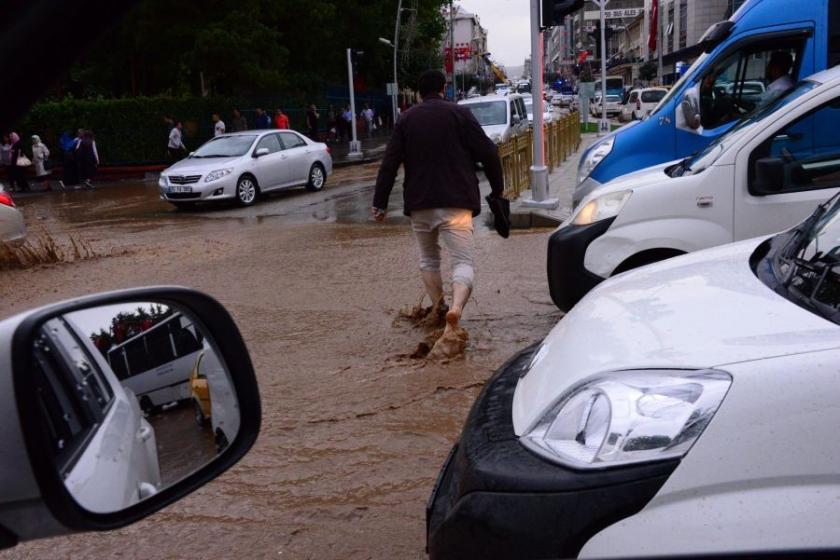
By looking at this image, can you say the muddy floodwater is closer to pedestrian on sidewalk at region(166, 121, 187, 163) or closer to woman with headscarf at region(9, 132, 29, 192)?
woman with headscarf at region(9, 132, 29, 192)

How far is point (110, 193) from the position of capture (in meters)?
23.2

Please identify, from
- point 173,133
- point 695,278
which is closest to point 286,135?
point 173,133

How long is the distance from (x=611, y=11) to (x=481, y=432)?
118825 millimetres

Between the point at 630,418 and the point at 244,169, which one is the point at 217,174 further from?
the point at 630,418

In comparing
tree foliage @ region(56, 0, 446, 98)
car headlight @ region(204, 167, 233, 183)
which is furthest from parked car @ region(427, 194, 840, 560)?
tree foliage @ region(56, 0, 446, 98)

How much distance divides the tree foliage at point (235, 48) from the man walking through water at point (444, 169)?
16.3 meters

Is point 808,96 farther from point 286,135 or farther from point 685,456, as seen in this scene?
point 286,135

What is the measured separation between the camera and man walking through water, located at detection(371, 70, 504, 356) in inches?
238

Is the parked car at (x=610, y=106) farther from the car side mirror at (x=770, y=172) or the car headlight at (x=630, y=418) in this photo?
the car headlight at (x=630, y=418)

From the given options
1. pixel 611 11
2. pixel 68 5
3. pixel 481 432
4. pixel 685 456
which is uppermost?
pixel 611 11

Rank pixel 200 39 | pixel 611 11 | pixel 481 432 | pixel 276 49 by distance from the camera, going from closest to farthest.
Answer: pixel 481 432
pixel 200 39
pixel 276 49
pixel 611 11

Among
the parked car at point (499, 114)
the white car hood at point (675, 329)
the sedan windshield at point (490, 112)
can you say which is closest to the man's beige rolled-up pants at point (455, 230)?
the white car hood at point (675, 329)

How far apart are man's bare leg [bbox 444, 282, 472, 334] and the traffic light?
6.32 m

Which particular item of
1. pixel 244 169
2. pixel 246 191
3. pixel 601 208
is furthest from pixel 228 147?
pixel 601 208
